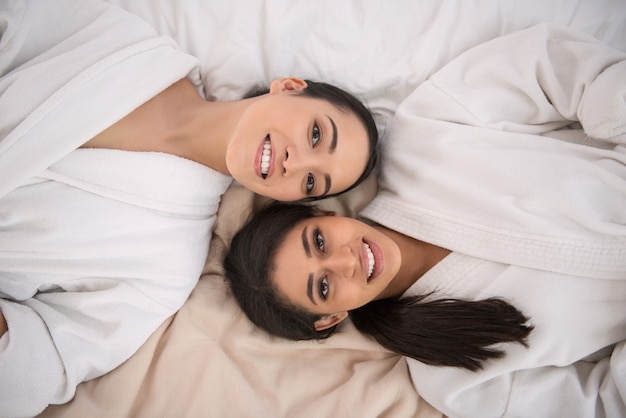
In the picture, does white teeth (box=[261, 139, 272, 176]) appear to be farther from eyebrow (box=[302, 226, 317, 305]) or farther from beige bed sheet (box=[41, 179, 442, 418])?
beige bed sheet (box=[41, 179, 442, 418])

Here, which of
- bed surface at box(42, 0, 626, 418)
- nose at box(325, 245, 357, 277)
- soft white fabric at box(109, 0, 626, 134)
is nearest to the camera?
nose at box(325, 245, 357, 277)

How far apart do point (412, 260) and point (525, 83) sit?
50 centimetres

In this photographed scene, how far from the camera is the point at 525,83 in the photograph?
1.17 meters

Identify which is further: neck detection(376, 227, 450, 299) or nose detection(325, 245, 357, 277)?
neck detection(376, 227, 450, 299)

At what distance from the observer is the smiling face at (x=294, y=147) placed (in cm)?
104

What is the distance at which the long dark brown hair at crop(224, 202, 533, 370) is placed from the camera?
1.07 m

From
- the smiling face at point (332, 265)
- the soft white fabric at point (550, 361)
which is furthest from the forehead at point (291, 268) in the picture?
the soft white fabric at point (550, 361)

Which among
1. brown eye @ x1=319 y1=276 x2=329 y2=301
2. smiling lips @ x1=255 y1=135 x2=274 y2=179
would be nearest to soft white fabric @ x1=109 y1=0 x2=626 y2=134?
smiling lips @ x1=255 y1=135 x2=274 y2=179

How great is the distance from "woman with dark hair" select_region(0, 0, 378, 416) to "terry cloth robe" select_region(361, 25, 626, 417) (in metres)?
0.17

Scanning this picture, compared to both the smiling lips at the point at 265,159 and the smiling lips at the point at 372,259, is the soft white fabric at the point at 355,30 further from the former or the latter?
the smiling lips at the point at 372,259

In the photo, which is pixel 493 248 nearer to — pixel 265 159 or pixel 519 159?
pixel 519 159

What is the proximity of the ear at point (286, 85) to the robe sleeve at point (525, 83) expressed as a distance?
0.97 feet

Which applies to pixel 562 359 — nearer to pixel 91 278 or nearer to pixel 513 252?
pixel 513 252

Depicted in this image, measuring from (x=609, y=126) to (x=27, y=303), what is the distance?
1.38 m
